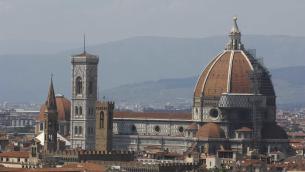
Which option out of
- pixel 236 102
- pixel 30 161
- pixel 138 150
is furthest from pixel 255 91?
pixel 30 161

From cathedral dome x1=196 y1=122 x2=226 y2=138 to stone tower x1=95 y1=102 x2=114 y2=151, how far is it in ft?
29.0

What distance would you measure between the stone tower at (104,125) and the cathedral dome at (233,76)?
11695mm

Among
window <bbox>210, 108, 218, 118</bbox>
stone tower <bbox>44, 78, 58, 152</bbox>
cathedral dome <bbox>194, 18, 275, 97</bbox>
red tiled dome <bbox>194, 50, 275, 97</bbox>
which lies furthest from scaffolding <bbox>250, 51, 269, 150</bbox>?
stone tower <bbox>44, 78, 58, 152</bbox>

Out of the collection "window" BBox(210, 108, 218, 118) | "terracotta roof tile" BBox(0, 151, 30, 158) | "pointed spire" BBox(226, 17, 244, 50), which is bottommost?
"terracotta roof tile" BBox(0, 151, 30, 158)

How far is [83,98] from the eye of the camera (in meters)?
138

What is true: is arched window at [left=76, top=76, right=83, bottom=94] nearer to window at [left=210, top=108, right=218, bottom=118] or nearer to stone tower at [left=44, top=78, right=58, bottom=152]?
window at [left=210, top=108, right=218, bottom=118]

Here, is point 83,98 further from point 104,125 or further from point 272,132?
point 272,132

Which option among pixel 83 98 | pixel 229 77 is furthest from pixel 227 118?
pixel 83 98

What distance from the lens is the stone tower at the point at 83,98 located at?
136875 mm

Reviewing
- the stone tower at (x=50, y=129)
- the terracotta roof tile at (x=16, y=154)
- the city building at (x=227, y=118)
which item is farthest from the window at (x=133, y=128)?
the terracotta roof tile at (x=16, y=154)

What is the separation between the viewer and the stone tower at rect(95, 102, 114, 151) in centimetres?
12275

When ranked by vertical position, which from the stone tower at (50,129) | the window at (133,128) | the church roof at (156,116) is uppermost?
the church roof at (156,116)

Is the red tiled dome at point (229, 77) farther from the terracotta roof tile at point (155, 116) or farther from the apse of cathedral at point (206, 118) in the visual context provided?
the terracotta roof tile at point (155, 116)

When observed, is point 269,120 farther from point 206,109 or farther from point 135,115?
point 135,115
